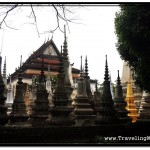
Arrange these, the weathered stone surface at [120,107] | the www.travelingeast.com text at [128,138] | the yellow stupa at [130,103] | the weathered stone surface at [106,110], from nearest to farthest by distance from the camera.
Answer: the www.travelingeast.com text at [128,138]
the weathered stone surface at [106,110]
the weathered stone surface at [120,107]
the yellow stupa at [130,103]

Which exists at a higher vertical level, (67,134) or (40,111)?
(40,111)

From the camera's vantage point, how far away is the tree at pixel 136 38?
6.32 metres

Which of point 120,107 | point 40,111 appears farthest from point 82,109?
point 40,111

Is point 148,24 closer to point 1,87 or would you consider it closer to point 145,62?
point 145,62

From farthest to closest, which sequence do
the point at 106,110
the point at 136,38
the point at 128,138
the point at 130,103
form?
1. the point at 130,103
2. the point at 136,38
3. the point at 106,110
4. the point at 128,138

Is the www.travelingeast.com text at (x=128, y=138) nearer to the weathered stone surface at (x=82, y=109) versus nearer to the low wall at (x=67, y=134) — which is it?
the low wall at (x=67, y=134)

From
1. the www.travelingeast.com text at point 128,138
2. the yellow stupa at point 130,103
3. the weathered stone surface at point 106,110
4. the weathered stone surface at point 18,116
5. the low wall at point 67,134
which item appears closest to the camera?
the low wall at point 67,134

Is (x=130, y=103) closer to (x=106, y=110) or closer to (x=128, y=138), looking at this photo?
(x=106, y=110)

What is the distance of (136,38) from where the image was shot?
6.74 meters

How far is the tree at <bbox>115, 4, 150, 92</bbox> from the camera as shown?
632 cm

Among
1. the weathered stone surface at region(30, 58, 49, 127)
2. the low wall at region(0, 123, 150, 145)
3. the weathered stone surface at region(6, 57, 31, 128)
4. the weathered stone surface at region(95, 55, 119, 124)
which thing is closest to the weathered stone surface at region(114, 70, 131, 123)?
the weathered stone surface at region(95, 55, 119, 124)

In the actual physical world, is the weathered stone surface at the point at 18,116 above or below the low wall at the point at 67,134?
above

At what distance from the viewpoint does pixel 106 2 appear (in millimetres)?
5762

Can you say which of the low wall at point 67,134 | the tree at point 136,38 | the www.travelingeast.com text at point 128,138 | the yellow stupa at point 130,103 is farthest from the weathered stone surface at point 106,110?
the yellow stupa at point 130,103
